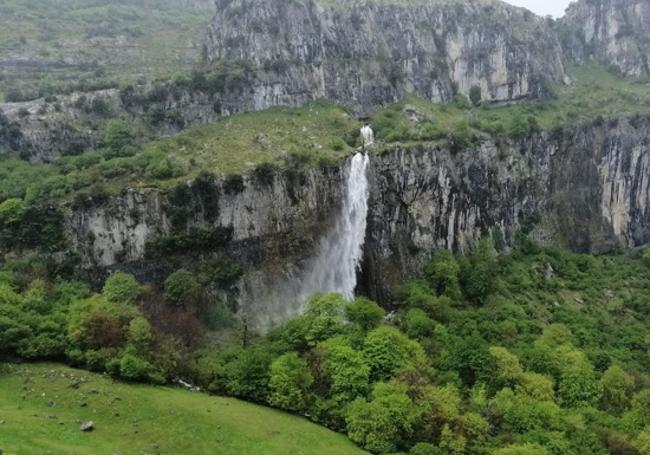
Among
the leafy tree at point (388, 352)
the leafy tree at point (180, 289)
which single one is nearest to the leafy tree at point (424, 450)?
the leafy tree at point (388, 352)

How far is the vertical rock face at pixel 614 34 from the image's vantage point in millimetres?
120375

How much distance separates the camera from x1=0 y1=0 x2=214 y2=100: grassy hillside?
276ft

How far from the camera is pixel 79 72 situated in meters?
88.6

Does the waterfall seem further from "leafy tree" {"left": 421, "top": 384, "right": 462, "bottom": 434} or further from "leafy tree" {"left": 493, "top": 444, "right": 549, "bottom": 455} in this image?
"leafy tree" {"left": 493, "top": 444, "right": 549, "bottom": 455}

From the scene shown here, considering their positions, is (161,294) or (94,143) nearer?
(161,294)

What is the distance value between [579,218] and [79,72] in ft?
244

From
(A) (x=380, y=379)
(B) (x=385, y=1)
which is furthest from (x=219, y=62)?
(A) (x=380, y=379)

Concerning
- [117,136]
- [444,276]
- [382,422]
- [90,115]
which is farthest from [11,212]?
[444,276]

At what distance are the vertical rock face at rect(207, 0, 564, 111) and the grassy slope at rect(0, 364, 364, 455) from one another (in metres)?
46.9

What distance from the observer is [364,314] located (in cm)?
5381

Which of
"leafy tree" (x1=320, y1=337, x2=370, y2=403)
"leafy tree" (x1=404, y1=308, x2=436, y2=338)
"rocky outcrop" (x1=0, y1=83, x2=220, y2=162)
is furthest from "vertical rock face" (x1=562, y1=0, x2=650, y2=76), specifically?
"leafy tree" (x1=320, y1=337, x2=370, y2=403)

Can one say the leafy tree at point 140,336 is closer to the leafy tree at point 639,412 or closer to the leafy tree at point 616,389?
the leafy tree at point 639,412

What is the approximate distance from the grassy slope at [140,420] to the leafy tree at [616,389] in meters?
23.2

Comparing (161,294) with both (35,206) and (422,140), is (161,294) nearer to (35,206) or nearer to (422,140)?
(35,206)
